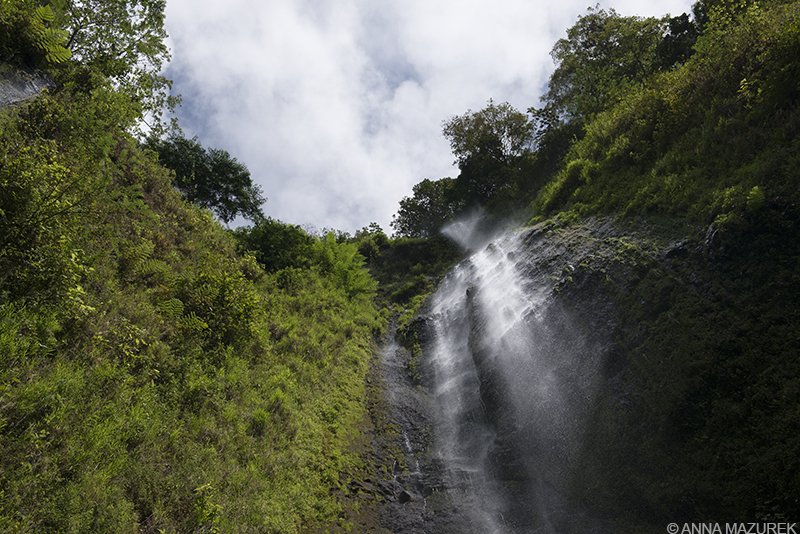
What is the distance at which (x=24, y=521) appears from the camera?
3533 mm

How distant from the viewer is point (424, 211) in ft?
139

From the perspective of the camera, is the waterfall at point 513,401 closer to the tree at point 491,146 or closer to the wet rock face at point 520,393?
the wet rock face at point 520,393

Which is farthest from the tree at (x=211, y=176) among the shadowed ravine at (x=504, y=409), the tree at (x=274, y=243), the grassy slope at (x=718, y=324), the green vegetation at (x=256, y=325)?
the grassy slope at (x=718, y=324)

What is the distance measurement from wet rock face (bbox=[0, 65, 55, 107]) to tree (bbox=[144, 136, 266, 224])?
15.1 metres

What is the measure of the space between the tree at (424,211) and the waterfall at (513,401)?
991 inches

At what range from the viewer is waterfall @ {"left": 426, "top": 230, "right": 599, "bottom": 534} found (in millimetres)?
8031

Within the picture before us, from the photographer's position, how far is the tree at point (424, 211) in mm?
40781

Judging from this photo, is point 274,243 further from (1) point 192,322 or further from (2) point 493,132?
(2) point 493,132

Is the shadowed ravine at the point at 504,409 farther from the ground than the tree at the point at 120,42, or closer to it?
closer to it

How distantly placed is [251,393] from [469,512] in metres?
5.85

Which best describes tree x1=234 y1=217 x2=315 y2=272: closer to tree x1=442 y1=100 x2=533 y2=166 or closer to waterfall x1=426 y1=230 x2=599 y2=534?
waterfall x1=426 y1=230 x2=599 y2=534

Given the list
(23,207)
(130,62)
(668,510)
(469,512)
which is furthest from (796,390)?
(130,62)

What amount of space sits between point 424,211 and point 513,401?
3380 centimetres
